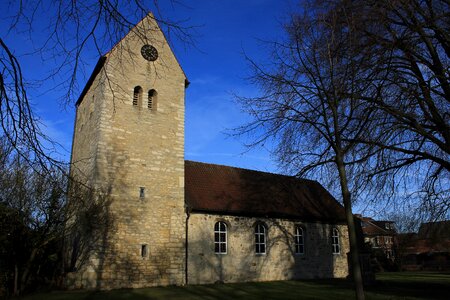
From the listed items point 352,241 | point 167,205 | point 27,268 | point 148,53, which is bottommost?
point 27,268

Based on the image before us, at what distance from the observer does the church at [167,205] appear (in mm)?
17297

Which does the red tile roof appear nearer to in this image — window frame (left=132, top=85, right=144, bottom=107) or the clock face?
window frame (left=132, top=85, right=144, bottom=107)

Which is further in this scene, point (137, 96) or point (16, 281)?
point (137, 96)

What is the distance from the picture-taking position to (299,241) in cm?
2361

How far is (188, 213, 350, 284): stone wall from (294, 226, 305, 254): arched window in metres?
0.23

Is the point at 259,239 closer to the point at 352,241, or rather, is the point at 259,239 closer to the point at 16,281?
the point at 16,281

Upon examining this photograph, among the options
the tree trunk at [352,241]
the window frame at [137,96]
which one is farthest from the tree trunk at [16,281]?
the tree trunk at [352,241]

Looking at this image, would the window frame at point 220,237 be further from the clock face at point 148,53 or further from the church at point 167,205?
the clock face at point 148,53

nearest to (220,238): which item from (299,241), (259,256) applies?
(259,256)

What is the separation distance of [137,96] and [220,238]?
860 centimetres

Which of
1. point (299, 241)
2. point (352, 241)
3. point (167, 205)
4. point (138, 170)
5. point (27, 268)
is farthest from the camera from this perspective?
point (299, 241)

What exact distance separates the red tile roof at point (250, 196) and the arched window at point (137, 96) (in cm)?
501

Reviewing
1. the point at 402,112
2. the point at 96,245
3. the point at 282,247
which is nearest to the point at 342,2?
the point at 402,112

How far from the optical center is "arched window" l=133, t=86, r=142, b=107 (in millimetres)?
19609
